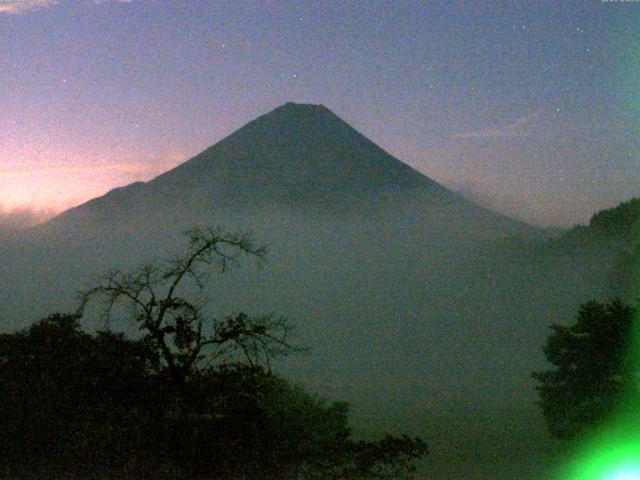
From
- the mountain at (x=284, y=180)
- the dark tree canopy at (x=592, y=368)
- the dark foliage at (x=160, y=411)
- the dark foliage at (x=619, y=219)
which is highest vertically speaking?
the mountain at (x=284, y=180)

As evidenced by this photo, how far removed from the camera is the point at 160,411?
9.48m

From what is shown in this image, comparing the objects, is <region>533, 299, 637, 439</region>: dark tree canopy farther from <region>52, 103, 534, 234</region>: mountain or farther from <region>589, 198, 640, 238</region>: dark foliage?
<region>52, 103, 534, 234</region>: mountain

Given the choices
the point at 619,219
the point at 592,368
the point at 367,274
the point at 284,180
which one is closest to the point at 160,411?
the point at 592,368

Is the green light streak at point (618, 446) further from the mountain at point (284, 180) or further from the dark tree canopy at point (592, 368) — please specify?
the mountain at point (284, 180)

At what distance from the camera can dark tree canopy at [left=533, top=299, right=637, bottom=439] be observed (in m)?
20.7

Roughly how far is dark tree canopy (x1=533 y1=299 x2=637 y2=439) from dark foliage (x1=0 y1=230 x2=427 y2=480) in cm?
1331

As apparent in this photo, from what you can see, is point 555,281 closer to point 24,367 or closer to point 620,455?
point 620,455

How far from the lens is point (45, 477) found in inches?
350

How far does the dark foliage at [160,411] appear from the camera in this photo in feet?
29.9

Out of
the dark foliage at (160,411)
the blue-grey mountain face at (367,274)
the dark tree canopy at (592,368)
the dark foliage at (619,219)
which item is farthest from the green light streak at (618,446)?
the dark foliage at (619,219)

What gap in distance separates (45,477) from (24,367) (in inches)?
82.3

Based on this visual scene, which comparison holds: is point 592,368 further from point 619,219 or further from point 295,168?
point 295,168

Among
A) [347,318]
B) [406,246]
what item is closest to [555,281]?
[347,318]

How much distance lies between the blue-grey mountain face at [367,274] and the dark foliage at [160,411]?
16.5 metres
